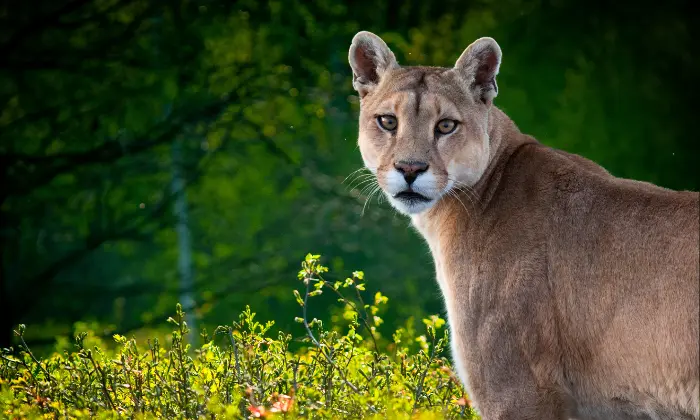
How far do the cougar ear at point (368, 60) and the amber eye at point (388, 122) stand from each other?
38cm

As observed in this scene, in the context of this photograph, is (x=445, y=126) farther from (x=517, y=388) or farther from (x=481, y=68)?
(x=517, y=388)

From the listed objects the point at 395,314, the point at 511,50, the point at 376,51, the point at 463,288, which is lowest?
the point at 395,314

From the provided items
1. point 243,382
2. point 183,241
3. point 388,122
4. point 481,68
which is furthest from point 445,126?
point 183,241

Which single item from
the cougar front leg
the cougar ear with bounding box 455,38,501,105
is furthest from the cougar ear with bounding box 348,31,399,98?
the cougar front leg

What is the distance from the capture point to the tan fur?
Result: 393 cm

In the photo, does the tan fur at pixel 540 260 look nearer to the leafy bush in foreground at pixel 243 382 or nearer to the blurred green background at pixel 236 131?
the leafy bush in foreground at pixel 243 382

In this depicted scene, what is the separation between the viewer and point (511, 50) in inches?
447

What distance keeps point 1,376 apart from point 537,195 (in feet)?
10.0

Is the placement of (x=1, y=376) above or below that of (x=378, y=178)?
below

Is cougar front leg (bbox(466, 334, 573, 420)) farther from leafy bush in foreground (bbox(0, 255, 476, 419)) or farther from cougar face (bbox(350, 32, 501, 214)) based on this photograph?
cougar face (bbox(350, 32, 501, 214))

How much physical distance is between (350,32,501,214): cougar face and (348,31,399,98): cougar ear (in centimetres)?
7

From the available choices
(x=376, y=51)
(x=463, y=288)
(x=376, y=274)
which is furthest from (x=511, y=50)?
(x=463, y=288)

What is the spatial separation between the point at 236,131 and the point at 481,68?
19.4 feet

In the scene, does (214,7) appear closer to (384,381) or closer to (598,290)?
(384,381)
